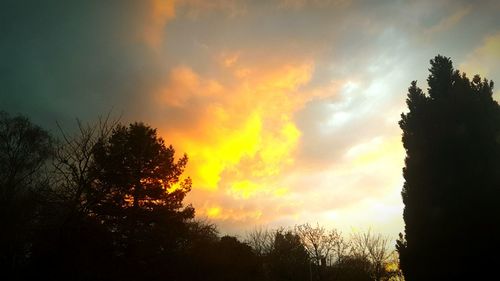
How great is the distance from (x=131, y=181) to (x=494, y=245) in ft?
74.1

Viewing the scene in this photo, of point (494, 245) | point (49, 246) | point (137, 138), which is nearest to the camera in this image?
point (494, 245)

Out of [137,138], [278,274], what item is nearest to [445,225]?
[137,138]

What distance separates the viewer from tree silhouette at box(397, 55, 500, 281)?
53.9 feet

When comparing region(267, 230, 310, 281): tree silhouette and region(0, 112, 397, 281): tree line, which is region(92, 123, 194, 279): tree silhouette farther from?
region(267, 230, 310, 281): tree silhouette

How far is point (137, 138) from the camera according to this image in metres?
28.1

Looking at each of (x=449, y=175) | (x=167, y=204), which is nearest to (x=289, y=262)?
(x=167, y=204)

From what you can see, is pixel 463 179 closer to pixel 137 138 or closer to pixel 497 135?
pixel 497 135

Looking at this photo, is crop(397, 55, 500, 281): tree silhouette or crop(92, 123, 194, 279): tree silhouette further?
crop(92, 123, 194, 279): tree silhouette

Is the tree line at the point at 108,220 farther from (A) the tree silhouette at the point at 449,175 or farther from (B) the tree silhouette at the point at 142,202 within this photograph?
(A) the tree silhouette at the point at 449,175

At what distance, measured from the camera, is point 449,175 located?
1802 centimetres

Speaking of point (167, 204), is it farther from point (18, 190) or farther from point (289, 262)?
point (289, 262)

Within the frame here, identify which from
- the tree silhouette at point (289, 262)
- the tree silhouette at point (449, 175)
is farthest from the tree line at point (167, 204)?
the tree silhouette at point (289, 262)

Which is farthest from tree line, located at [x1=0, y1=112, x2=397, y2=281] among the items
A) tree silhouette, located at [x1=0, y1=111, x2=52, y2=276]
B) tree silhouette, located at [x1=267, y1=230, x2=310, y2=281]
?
tree silhouette, located at [x1=267, y1=230, x2=310, y2=281]

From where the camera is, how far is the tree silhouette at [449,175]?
16422 mm
